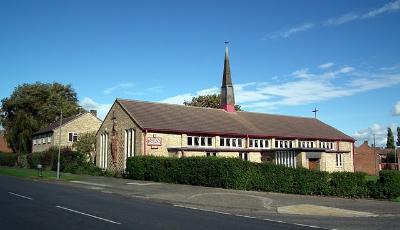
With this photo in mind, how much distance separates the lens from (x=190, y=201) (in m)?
19.4

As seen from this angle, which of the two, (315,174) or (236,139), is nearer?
(315,174)

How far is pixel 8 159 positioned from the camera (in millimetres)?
60500

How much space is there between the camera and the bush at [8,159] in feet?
192

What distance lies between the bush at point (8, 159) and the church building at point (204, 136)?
1988 cm

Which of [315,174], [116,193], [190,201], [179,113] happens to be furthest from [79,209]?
[179,113]

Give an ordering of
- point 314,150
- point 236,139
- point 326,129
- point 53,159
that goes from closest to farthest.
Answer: point 314,150 < point 236,139 < point 53,159 < point 326,129

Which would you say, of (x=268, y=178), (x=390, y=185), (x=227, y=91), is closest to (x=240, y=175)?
(x=268, y=178)

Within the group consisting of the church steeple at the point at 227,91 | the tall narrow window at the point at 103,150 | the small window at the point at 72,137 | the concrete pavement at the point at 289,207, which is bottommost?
the concrete pavement at the point at 289,207

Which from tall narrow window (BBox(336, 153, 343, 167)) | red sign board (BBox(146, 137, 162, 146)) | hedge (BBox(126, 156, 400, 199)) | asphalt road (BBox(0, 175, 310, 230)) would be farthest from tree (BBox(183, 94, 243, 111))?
asphalt road (BBox(0, 175, 310, 230))

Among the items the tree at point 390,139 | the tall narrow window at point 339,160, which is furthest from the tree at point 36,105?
the tree at point 390,139

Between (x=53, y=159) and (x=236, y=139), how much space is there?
798 inches

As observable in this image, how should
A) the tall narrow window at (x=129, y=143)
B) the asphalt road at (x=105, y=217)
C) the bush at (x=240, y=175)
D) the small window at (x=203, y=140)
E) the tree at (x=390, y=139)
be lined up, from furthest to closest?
1. the tree at (x=390, y=139)
2. the small window at (x=203, y=140)
3. the tall narrow window at (x=129, y=143)
4. the bush at (x=240, y=175)
5. the asphalt road at (x=105, y=217)

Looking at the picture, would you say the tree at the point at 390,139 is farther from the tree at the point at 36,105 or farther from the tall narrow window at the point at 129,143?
the tall narrow window at the point at 129,143

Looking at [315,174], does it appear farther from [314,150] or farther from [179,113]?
[179,113]
